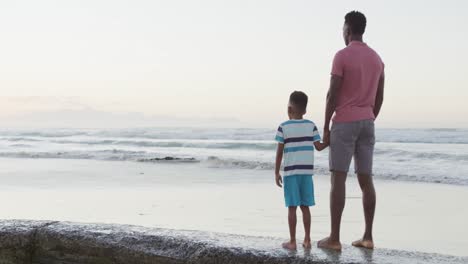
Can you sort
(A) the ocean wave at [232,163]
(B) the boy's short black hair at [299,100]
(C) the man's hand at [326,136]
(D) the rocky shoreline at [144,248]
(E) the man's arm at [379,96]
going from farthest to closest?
(A) the ocean wave at [232,163] < (E) the man's arm at [379,96] < (C) the man's hand at [326,136] < (B) the boy's short black hair at [299,100] < (D) the rocky shoreline at [144,248]

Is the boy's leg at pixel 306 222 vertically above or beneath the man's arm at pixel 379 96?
beneath

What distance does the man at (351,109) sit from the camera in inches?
170

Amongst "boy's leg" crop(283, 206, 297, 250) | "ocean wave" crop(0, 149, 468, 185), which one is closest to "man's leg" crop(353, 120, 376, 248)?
"boy's leg" crop(283, 206, 297, 250)

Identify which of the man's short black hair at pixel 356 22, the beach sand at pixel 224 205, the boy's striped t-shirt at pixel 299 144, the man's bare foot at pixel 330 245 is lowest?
the beach sand at pixel 224 205

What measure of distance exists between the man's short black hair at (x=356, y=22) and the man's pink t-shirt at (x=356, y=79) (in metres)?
0.09

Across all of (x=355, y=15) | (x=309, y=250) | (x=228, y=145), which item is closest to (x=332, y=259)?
(x=309, y=250)

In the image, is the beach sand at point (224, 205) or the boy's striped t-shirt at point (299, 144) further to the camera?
the beach sand at point (224, 205)

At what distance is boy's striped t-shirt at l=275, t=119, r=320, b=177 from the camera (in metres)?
4.24

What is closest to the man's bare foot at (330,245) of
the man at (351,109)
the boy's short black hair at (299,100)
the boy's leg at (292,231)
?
the man at (351,109)

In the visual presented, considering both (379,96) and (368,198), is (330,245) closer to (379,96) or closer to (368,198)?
(368,198)

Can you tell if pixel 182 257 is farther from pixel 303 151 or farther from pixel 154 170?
pixel 154 170

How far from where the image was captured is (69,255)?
464cm

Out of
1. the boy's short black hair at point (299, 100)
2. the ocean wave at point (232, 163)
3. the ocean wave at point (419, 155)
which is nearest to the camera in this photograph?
the boy's short black hair at point (299, 100)

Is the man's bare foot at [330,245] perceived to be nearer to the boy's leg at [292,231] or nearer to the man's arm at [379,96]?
the boy's leg at [292,231]
